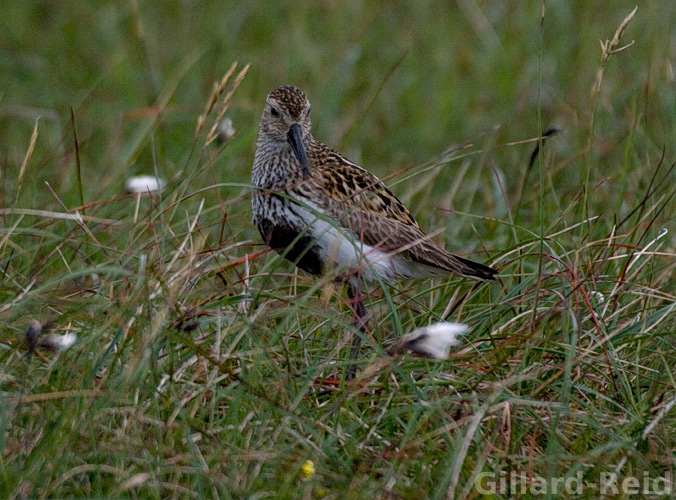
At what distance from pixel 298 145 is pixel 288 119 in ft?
0.64

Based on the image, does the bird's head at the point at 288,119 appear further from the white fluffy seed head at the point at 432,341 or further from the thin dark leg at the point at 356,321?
the white fluffy seed head at the point at 432,341

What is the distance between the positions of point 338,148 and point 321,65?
1.90 m

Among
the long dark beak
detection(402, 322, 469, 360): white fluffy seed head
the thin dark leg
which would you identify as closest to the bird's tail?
the thin dark leg

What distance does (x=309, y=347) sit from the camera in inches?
178

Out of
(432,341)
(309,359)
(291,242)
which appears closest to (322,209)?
(291,242)

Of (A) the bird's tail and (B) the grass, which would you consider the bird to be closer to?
(A) the bird's tail

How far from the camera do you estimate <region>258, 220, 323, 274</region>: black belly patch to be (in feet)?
16.2

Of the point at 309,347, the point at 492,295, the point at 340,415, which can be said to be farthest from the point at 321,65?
the point at 340,415

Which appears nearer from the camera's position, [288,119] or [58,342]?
[58,342]

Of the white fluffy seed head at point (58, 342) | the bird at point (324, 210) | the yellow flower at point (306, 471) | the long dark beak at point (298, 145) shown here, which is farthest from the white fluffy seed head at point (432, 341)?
the long dark beak at point (298, 145)

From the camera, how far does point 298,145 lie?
5305mm

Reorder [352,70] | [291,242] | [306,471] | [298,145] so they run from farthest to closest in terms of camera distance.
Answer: [352,70]
[298,145]
[291,242]
[306,471]

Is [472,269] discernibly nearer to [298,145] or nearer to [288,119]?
[298,145]

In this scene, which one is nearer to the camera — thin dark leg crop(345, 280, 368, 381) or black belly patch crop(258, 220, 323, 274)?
thin dark leg crop(345, 280, 368, 381)
